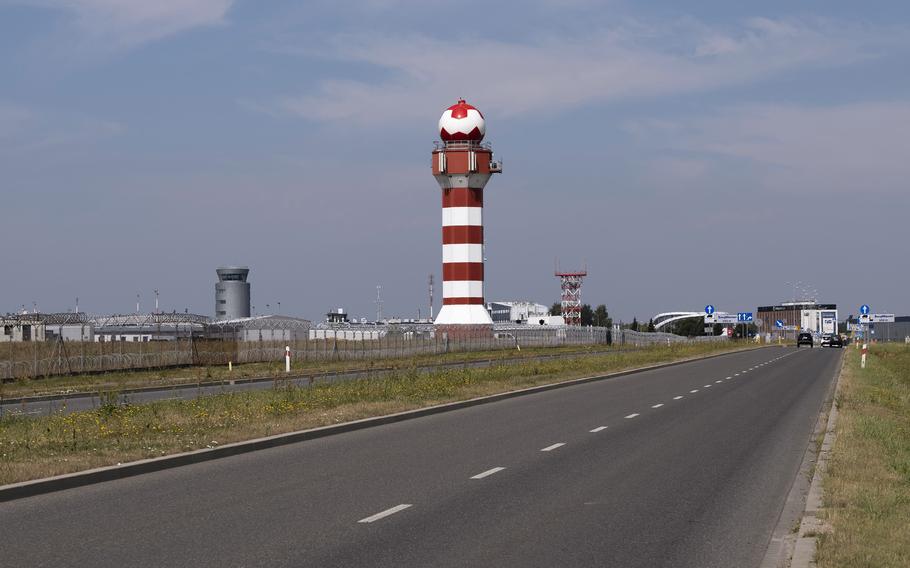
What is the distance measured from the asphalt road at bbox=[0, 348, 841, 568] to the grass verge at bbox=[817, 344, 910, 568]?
62cm

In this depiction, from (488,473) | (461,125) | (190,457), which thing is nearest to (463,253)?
(461,125)

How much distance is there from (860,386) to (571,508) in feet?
74.4

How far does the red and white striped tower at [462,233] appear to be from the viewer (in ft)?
265

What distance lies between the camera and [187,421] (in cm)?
1875

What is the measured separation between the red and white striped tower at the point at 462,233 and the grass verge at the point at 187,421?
49427mm

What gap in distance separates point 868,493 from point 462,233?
230 feet

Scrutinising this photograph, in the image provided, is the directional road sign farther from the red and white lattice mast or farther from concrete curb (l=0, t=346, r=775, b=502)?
concrete curb (l=0, t=346, r=775, b=502)

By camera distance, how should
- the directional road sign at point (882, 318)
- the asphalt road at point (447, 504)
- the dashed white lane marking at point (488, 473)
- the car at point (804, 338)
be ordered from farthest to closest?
the directional road sign at point (882, 318) → the car at point (804, 338) → the dashed white lane marking at point (488, 473) → the asphalt road at point (447, 504)

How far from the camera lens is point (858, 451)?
47.1 feet

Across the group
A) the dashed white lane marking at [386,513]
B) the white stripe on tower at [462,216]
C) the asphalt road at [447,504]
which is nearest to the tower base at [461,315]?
the white stripe on tower at [462,216]

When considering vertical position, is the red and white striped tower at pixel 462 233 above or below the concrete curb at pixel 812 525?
above

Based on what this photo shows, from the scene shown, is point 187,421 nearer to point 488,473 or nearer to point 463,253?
point 488,473

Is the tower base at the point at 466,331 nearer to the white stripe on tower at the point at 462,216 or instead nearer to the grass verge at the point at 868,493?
the white stripe on tower at the point at 462,216

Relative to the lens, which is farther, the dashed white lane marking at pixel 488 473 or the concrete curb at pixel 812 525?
the dashed white lane marking at pixel 488 473
